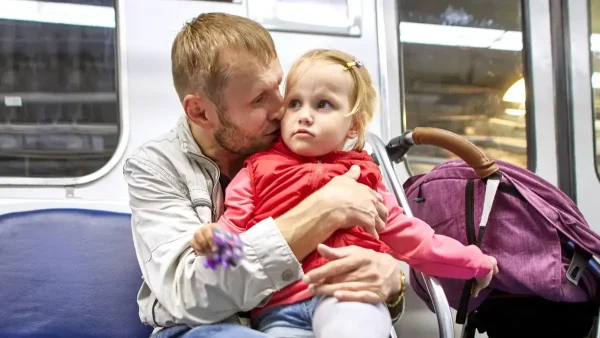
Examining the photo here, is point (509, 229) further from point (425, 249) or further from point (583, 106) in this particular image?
point (583, 106)

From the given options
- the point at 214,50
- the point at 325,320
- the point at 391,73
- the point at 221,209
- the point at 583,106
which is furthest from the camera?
the point at 583,106

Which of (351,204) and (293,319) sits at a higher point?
(351,204)

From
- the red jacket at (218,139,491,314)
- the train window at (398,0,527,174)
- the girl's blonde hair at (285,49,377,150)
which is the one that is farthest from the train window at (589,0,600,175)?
the girl's blonde hair at (285,49,377,150)

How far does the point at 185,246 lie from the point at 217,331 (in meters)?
0.19

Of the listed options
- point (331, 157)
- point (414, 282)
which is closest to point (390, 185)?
point (414, 282)

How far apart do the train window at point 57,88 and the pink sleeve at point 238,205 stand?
2.99 ft

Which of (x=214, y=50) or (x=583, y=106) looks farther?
(x=583, y=106)

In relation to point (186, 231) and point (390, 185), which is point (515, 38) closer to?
point (390, 185)

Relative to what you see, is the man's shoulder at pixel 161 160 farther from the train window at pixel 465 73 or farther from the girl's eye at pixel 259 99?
the train window at pixel 465 73

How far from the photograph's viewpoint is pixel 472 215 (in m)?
2.03

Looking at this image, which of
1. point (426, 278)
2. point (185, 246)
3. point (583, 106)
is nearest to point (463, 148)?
point (426, 278)

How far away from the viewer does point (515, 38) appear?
119 inches

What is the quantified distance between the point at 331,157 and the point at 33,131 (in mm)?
1156

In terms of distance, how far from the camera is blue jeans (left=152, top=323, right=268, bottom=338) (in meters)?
1.32
